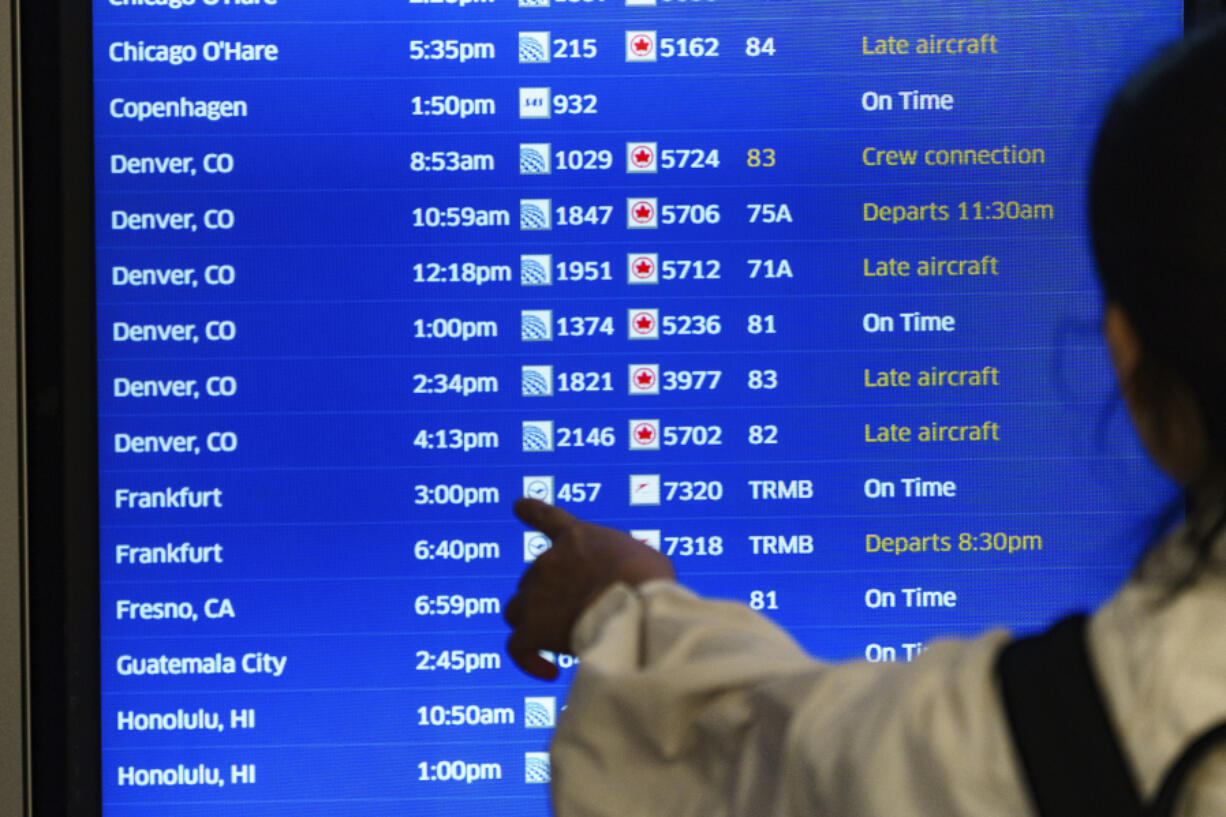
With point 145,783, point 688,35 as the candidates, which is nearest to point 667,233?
point 688,35

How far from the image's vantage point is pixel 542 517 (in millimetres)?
957

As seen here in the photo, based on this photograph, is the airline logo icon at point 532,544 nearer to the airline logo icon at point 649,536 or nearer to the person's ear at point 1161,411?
the airline logo icon at point 649,536

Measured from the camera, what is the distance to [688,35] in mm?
1143

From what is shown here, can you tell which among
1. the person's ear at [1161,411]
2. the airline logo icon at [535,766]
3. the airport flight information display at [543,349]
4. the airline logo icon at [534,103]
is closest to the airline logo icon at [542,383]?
the airport flight information display at [543,349]

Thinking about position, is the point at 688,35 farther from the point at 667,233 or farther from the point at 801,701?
the point at 801,701

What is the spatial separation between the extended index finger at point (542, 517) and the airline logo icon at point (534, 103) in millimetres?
403

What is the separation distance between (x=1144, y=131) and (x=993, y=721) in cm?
32

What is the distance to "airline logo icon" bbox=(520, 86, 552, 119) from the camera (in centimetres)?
114

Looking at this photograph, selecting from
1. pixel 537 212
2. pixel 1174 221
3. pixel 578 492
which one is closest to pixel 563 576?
pixel 578 492

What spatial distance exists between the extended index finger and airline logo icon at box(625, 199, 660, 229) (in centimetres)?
33

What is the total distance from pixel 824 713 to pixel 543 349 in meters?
0.54

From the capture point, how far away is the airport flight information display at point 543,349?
1139 millimetres

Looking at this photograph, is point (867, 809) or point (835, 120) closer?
point (867, 809)

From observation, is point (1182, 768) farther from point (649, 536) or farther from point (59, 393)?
point (59, 393)
